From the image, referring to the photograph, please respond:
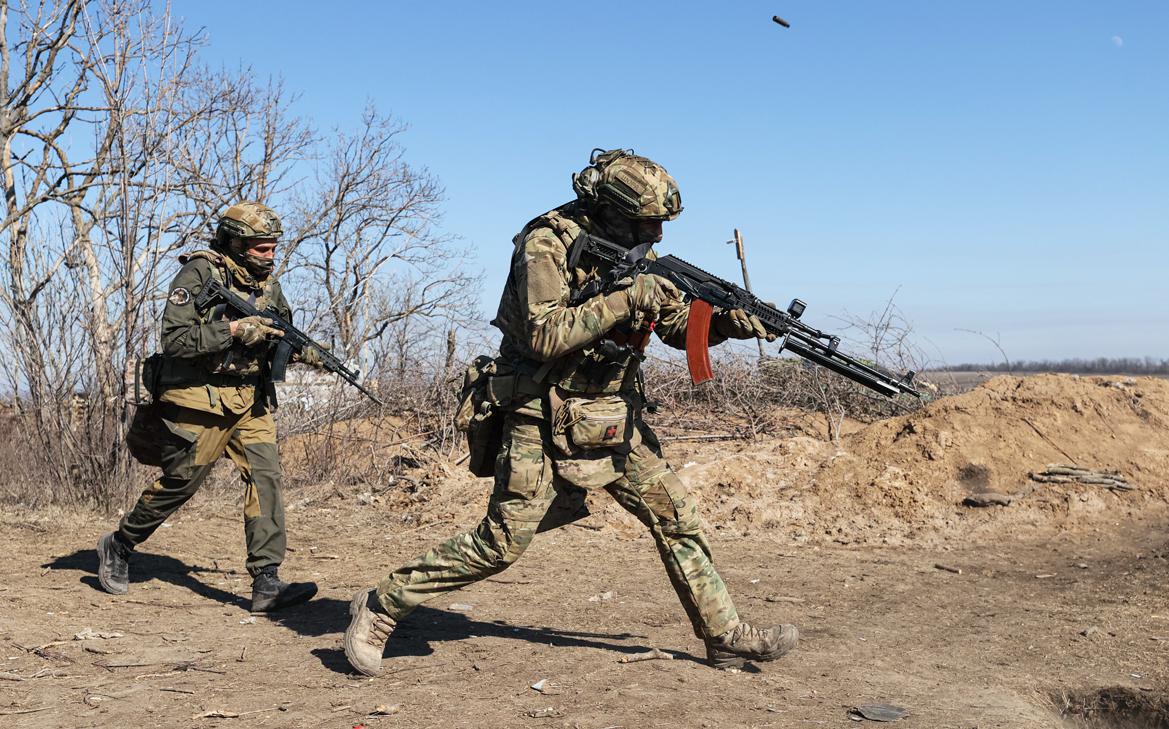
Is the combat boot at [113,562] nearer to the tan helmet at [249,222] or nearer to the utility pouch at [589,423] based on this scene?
Result: the tan helmet at [249,222]

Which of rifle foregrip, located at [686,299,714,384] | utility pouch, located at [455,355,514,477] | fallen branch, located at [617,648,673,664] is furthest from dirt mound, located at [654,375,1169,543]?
utility pouch, located at [455,355,514,477]

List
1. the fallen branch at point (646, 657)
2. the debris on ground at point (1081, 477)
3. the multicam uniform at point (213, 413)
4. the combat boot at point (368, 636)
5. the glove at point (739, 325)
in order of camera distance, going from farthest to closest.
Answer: the debris on ground at point (1081, 477), the multicam uniform at point (213, 413), the fallen branch at point (646, 657), the glove at point (739, 325), the combat boot at point (368, 636)

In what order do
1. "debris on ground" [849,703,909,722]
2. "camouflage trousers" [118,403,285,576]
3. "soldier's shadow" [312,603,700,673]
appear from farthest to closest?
"camouflage trousers" [118,403,285,576], "soldier's shadow" [312,603,700,673], "debris on ground" [849,703,909,722]

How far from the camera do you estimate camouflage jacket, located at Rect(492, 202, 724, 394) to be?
378 centimetres

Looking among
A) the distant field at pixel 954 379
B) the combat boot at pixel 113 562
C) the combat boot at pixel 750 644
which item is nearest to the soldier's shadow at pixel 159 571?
the combat boot at pixel 113 562

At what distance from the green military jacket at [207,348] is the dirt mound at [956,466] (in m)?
3.98

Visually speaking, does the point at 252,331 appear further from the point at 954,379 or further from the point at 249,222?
the point at 954,379

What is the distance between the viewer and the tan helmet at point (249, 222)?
5.30m

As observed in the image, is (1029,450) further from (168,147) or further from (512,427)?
(168,147)

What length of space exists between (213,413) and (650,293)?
269cm

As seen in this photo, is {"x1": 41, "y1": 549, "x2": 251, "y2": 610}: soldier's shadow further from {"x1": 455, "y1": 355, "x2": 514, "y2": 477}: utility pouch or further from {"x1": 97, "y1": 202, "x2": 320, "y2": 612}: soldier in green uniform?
{"x1": 455, "y1": 355, "x2": 514, "y2": 477}: utility pouch

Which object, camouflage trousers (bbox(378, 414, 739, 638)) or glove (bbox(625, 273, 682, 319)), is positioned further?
camouflage trousers (bbox(378, 414, 739, 638))

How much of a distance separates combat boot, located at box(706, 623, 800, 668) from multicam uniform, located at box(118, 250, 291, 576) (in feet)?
8.44

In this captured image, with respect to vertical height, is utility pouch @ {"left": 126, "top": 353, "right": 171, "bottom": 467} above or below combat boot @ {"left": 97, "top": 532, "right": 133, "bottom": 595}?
above
